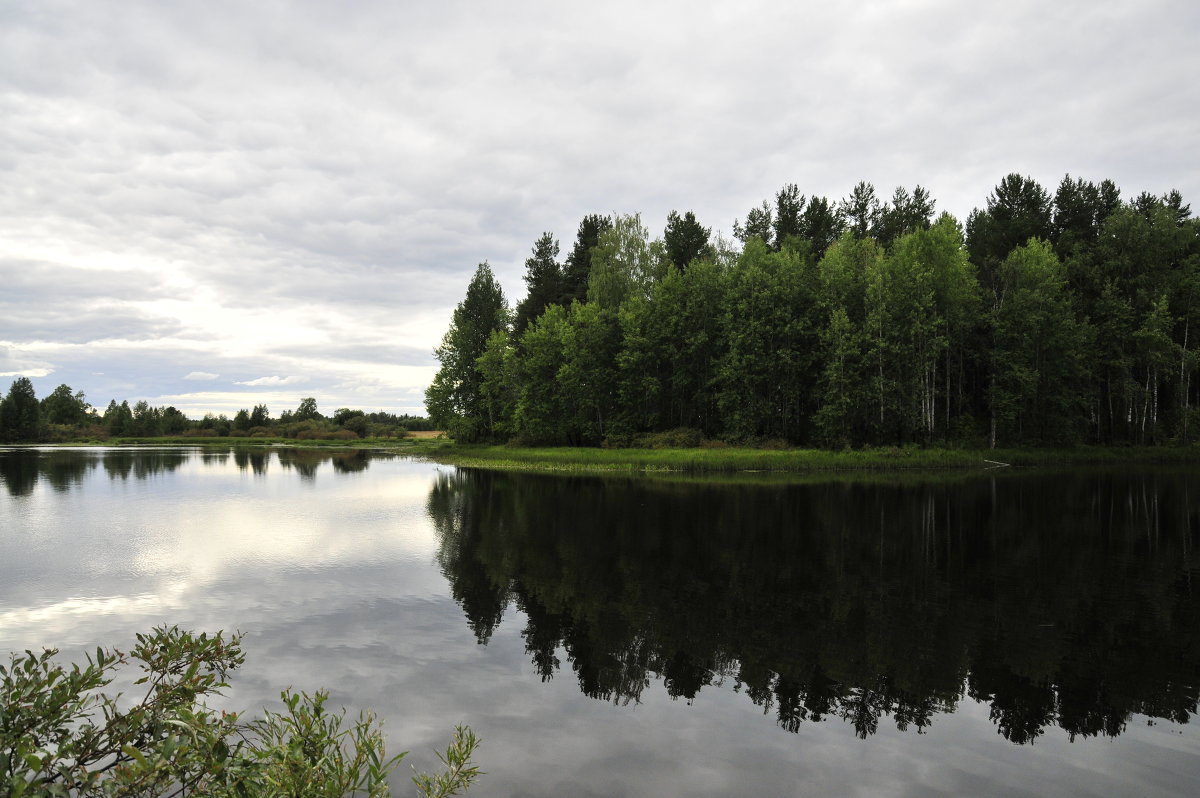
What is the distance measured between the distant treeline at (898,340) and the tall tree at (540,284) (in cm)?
1443

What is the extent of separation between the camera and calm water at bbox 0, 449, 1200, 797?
787 centimetres

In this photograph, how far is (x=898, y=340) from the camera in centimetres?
5588

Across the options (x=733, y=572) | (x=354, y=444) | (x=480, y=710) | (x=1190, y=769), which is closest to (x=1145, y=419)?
(x=733, y=572)

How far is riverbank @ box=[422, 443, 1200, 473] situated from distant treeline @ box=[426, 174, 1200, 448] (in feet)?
10.1

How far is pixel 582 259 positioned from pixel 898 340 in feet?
149

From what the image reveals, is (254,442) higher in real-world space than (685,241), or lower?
lower

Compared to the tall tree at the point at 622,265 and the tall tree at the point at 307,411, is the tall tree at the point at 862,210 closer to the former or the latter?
the tall tree at the point at 622,265

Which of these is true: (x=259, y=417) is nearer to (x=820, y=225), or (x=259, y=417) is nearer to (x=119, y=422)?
(x=119, y=422)

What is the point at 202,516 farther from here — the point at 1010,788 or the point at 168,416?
the point at 168,416

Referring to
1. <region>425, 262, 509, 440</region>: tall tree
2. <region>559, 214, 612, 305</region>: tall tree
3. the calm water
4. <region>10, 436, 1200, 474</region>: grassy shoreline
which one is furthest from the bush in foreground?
<region>559, 214, 612, 305</region>: tall tree

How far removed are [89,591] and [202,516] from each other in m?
13.6

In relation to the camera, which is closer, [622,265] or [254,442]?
[622,265]

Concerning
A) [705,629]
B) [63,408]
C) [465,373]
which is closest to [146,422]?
[63,408]

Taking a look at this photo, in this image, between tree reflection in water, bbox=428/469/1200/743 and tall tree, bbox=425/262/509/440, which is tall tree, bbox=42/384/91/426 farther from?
tree reflection in water, bbox=428/469/1200/743
